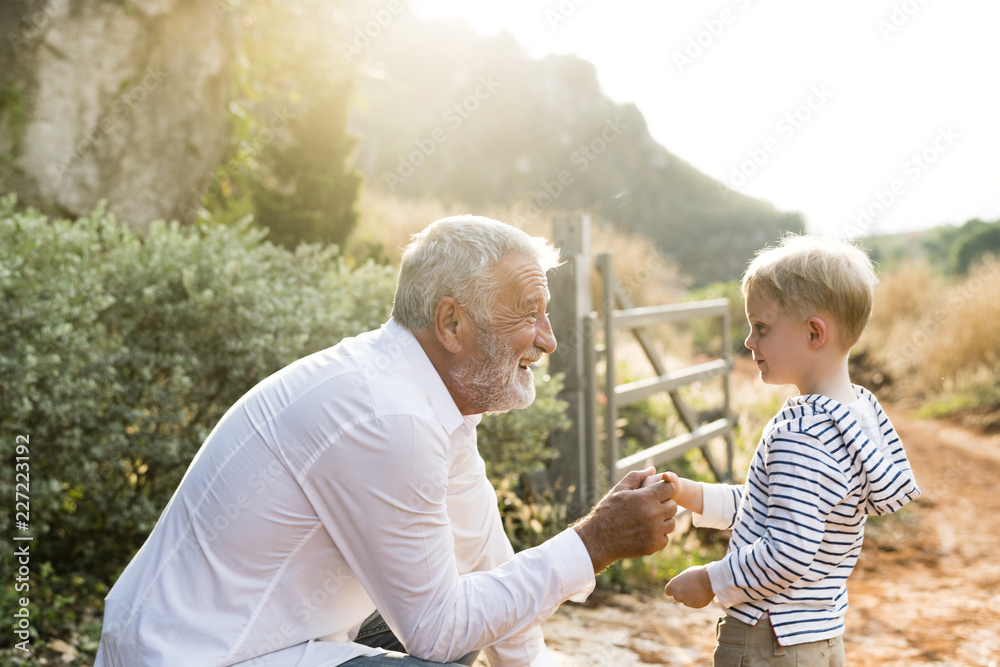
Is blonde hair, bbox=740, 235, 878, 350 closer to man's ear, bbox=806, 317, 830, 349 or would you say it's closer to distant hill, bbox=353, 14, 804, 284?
man's ear, bbox=806, 317, 830, 349

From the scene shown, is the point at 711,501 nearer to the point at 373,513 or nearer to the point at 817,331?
the point at 817,331

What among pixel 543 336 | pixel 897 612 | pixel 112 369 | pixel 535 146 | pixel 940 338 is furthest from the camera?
pixel 535 146

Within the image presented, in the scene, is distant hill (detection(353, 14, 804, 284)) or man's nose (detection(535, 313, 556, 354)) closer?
man's nose (detection(535, 313, 556, 354))

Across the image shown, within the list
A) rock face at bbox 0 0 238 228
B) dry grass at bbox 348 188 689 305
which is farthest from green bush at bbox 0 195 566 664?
dry grass at bbox 348 188 689 305

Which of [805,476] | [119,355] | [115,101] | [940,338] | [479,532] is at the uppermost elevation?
[115,101]

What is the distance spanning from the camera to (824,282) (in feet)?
5.59

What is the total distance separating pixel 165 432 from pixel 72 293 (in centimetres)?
80

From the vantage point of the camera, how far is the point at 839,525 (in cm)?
171

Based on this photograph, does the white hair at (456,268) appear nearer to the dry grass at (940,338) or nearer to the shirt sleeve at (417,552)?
the shirt sleeve at (417,552)

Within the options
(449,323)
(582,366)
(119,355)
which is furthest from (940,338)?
(449,323)

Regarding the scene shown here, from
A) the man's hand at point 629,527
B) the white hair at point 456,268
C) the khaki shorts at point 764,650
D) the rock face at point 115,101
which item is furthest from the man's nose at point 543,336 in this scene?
the rock face at point 115,101

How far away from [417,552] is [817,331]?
3.42 feet

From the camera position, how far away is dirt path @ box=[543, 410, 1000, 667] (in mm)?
3510

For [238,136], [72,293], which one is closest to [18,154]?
[238,136]
